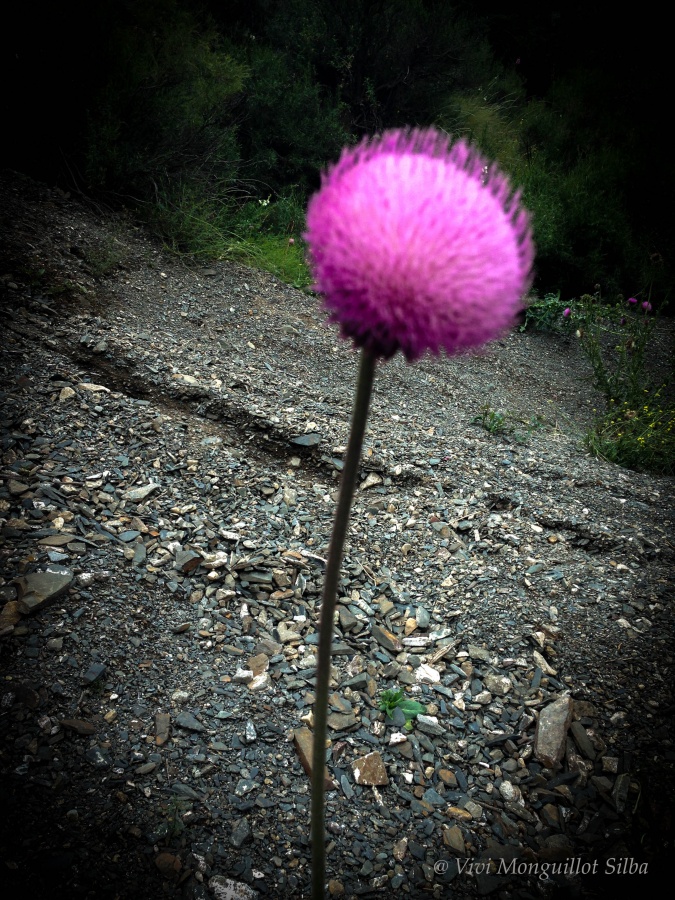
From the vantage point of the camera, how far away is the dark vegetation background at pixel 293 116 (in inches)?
149

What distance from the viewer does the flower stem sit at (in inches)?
26.2

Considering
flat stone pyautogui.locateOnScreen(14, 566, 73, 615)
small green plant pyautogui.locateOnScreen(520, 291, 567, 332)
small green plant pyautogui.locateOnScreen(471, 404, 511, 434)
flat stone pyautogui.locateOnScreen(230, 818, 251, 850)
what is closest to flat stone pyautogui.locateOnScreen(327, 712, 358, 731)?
flat stone pyautogui.locateOnScreen(230, 818, 251, 850)

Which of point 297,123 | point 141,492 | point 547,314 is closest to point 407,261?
point 141,492

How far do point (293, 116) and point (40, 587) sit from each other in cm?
535

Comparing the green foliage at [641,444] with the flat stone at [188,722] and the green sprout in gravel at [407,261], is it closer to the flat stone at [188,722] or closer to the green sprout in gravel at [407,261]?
the flat stone at [188,722]

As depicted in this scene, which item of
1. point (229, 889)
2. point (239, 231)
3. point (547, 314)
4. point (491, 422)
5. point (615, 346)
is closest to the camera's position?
point (229, 889)

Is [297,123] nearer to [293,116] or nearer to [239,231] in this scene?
[293,116]

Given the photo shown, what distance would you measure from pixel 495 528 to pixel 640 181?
7.35 meters

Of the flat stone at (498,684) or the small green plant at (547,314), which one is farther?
the small green plant at (547,314)

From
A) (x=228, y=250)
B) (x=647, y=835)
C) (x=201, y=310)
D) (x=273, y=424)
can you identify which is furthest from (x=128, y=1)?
(x=647, y=835)

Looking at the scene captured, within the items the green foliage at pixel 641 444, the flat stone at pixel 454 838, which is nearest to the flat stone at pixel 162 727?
the flat stone at pixel 454 838

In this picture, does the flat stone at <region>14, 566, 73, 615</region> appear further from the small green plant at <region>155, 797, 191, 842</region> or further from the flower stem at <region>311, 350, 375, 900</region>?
the flower stem at <region>311, 350, 375, 900</region>

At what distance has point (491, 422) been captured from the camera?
332 centimetres

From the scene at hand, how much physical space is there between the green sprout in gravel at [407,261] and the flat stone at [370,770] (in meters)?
1.01
